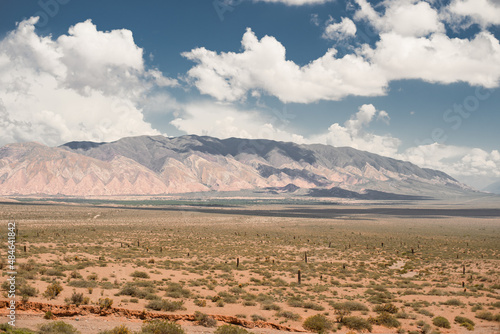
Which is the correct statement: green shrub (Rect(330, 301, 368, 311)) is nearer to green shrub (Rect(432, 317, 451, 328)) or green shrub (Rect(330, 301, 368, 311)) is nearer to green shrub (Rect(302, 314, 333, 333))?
green shrub (Rect(302, 314, 333, 333))

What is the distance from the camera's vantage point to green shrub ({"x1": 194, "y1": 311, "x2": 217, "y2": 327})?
1531cm

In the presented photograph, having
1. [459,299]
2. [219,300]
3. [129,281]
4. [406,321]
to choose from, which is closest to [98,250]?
[129,281]

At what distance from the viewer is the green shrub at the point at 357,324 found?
15.7 m

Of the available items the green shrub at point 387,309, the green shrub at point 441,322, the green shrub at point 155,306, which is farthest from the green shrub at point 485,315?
the green shrub at point 155,306

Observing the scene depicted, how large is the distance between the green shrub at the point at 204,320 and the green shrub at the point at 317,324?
4113mm

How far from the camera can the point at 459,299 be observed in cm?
2102

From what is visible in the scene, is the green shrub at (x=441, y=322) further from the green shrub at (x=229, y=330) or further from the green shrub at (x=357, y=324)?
the green shrub at (x=229, y=330)

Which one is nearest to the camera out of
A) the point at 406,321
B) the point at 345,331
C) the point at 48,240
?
the point at 345,331

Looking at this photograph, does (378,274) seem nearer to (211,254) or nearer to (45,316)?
(211,254)

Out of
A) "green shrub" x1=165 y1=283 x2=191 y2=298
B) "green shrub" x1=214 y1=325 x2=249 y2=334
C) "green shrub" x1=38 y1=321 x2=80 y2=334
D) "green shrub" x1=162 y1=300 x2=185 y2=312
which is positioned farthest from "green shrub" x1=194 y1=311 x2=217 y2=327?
"green shrub" x1=38 y1=321 x2=80 y2=334

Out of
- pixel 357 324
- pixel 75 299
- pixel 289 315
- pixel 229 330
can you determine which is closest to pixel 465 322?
pixel 357 324

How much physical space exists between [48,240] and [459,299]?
39380 mm

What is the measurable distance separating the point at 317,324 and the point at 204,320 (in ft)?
16.6

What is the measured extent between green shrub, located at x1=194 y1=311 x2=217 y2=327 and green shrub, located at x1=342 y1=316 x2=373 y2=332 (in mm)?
6170
